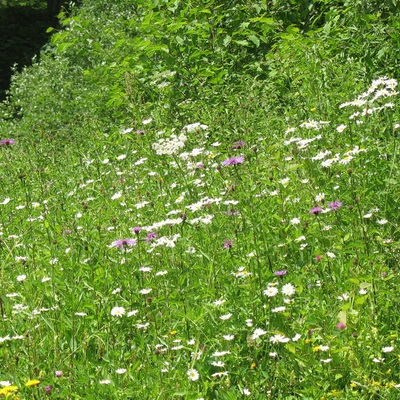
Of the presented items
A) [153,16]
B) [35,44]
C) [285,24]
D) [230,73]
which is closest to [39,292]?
[230,73]

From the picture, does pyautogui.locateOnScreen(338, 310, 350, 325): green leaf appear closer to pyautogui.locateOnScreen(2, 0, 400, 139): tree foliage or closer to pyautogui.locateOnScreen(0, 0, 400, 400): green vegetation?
pyautogui.locateOnScreen(0, 0, 400, 400): green vegetation

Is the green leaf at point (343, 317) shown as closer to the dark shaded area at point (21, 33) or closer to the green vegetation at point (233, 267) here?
the green vegetation at point (233, 267)

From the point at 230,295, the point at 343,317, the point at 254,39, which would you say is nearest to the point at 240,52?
the point at 254,39

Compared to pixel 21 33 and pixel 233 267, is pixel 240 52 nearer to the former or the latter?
pixel 233 267

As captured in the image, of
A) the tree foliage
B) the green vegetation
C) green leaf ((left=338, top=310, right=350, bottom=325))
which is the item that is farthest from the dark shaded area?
green leaf ((left=338, top=310, right=350, bottom=325))

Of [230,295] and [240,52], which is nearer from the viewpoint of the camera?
[230,295]

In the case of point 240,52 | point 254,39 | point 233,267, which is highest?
point 254,39

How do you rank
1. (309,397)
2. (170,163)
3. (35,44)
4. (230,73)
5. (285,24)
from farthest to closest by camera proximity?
1. (35,44)
2. (285,24)
3. (230,73)
4. (170,163)
5. (309,397)

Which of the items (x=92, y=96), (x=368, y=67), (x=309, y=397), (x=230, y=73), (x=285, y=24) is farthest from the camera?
(x=92, y=96)

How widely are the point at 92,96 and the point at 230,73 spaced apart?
6.04ft

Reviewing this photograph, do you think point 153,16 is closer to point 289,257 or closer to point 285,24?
point 285,24

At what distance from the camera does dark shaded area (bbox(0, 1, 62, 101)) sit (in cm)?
2136

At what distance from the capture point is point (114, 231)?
3.90 m

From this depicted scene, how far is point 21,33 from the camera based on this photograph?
2289cm
